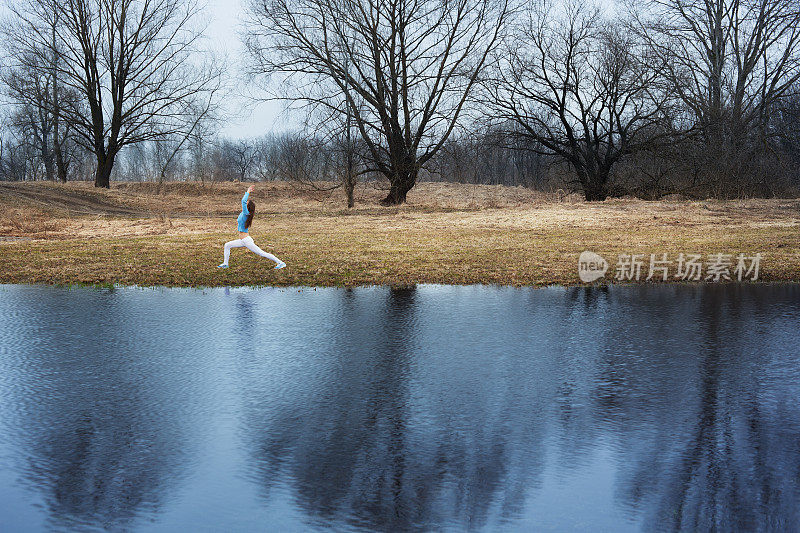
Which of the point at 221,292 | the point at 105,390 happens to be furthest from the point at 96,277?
the point at 105,390

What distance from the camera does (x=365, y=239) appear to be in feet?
68.1

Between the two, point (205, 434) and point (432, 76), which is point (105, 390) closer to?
point (205, 434)

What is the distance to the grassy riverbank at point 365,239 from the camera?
1361 centimetres

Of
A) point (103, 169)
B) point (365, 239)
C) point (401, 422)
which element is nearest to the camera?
point (401, 422)

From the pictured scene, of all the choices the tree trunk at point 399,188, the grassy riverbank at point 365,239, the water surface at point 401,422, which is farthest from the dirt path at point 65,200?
the water surface at point 401,422

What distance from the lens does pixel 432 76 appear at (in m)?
35.2

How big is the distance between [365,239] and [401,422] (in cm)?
1572

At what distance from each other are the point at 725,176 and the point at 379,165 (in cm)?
1660

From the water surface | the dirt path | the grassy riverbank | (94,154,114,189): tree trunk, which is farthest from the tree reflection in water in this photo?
(94,154,114,189): tree trunk

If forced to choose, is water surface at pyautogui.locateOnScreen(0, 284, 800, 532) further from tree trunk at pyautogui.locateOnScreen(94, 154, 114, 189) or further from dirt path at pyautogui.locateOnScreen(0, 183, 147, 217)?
tree trunk at pyautogui.locateOnScreen(94, 154, 114, 189)

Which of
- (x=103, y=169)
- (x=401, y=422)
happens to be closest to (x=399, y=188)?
(x=103, y=169)

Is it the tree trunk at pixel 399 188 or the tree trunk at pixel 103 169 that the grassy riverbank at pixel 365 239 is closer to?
the tree trunk at pixel 399 188

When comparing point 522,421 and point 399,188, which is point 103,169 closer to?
point 399,188

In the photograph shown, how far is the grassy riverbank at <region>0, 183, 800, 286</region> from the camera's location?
536 inches
